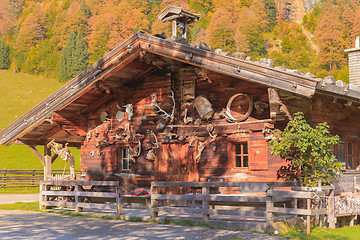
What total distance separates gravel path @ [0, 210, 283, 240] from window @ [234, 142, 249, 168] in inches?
142

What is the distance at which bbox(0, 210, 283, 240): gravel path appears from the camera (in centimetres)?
1010

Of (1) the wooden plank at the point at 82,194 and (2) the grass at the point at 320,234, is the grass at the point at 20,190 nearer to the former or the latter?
(1) the wooden plank at the point at 82,194

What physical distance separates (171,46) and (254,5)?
106 m

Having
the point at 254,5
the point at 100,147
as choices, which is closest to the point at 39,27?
the point at 254,5

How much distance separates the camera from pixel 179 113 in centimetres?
1570

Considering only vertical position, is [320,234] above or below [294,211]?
below

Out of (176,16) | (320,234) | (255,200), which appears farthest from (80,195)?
(320,234)

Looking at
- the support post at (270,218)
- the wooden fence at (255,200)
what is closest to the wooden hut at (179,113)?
the wooden fence at (255,200)

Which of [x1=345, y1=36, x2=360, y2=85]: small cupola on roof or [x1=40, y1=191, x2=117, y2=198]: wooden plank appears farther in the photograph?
[x1=345, y1=36, x2=360, y2=85]: small cupola on roof

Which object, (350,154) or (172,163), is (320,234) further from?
(172,163)

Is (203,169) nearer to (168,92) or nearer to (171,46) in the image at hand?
(168,92)

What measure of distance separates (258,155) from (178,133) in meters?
3.20

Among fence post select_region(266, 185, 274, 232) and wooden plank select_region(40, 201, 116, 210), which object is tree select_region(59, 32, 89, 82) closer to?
wooden plank select_region(40, 201, 116, 210)

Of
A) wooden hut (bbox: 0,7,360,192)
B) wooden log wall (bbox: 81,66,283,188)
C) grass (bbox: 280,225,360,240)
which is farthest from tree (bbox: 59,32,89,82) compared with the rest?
grass (bbox: 280,225,360,240)
